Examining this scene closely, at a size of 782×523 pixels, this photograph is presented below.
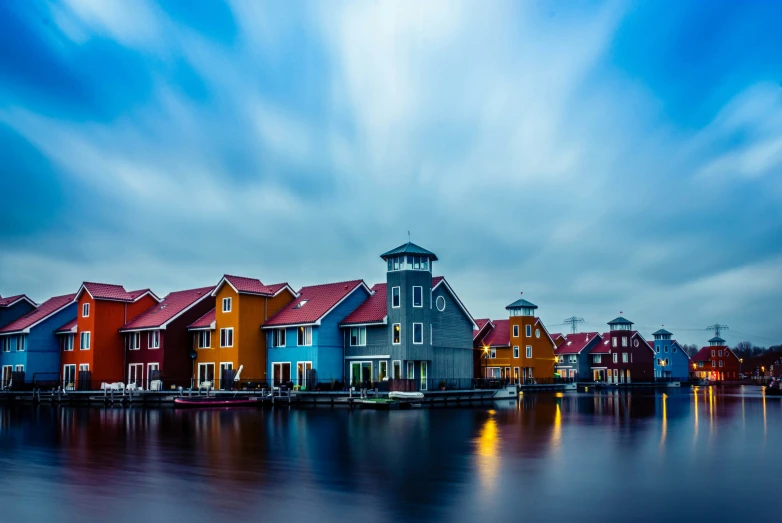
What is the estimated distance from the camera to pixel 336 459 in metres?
22.4

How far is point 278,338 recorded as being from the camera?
197 ft

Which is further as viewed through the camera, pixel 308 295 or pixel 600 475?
pixel 308 295

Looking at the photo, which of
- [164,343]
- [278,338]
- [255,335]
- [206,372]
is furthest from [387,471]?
[164,343]

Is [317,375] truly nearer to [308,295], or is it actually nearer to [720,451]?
[308,295]

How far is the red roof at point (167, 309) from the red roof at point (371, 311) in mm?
13745

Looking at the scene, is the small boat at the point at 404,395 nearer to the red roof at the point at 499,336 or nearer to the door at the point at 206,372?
the door at the point at 206,372

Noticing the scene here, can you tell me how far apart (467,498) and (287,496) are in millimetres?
3979

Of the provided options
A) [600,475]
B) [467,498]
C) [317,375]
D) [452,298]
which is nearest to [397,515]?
[467,498]

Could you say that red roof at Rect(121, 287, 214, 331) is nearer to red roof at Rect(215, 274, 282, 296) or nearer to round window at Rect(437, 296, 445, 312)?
red roof at Rect(215, 274, 282, 296)

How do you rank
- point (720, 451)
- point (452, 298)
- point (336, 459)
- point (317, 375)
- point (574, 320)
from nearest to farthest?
point (336, 459)
point (720, 451)
point (317, 375)
point (452, 298)
point (574, 320)

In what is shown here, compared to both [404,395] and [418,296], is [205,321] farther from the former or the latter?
[404,395]

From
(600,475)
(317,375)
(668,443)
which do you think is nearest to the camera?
(600,475)

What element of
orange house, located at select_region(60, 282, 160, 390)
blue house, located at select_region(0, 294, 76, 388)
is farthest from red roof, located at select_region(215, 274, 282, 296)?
blue house, located at select_region(0, 294, 76, 388)

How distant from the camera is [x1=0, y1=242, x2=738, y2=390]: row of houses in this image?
2185 inches
